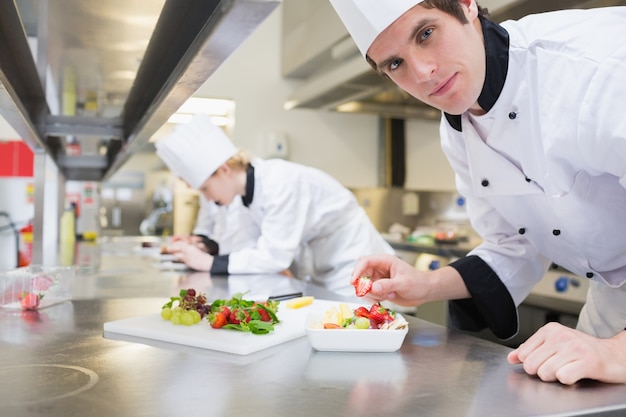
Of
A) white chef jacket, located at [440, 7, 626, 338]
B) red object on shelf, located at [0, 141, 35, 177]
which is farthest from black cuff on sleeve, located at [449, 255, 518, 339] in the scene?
red object on shelf, located at [0, 141, 35, 177]

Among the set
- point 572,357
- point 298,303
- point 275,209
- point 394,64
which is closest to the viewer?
point 572,357

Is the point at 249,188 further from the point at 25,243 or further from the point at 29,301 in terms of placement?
Result: the point at 25,243

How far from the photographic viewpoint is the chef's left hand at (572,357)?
2.42 feet

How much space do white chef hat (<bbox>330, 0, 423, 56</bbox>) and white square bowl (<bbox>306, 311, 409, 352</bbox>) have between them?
49cm

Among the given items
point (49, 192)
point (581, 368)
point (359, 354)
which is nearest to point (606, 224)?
point (581, 368)

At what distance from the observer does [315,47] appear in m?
3.97

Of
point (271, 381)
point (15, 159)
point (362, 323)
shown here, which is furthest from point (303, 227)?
point (15, 159)

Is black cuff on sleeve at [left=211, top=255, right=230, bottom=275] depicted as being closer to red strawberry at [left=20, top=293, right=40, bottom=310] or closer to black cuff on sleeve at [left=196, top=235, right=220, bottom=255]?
black cuff on sleeve at [left=196, top=235, right=220, bottom=255]

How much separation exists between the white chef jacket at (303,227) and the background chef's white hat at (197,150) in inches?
5.7

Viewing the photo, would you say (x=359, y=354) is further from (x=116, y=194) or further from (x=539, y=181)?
(x=116, y=194)

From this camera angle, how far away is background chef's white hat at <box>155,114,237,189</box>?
2287 mm

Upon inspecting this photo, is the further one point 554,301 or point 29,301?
point 554,301

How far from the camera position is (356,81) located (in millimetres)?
3236

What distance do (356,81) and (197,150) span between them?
1.26 m
